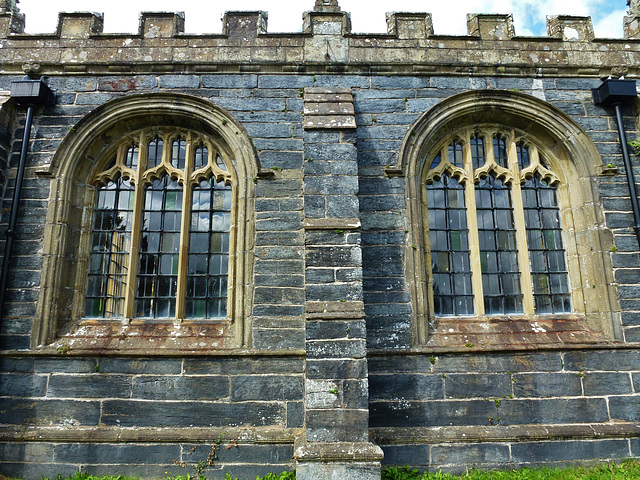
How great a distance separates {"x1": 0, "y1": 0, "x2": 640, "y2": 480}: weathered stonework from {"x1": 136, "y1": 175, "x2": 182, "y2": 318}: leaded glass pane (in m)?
0.30

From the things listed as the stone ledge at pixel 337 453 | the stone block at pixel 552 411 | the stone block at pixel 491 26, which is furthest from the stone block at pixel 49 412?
the stone block at pixel 491 26

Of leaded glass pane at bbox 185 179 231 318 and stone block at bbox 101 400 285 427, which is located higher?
leaded glass pane at bbox 185 179 231 318

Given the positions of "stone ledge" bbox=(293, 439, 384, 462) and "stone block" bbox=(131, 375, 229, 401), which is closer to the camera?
"stone ledge" bbox=(293, 439, 384, 462)

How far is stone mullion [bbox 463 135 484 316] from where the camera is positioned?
19.8ft

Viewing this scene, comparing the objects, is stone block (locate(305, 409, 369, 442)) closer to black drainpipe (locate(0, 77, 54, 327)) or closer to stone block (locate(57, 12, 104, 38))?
black drainpipe (locate(0, 77, 54, 327))

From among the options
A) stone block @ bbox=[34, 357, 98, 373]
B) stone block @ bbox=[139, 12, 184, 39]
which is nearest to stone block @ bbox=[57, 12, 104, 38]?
stone block @ bbox=[139, 12, 184, 39]

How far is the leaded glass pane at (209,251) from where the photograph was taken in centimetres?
600

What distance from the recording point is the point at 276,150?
6.14 m

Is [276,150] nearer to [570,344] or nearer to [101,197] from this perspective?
[101,197]

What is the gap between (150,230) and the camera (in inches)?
245

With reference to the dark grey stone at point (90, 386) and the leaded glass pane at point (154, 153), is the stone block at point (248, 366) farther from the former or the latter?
the leaded glass pane at point (154, 153)

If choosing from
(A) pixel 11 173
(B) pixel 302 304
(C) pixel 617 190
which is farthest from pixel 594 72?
(A) pixel 11 173

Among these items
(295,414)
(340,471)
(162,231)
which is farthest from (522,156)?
(162,231)

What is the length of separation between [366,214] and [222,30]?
362 centimetres
